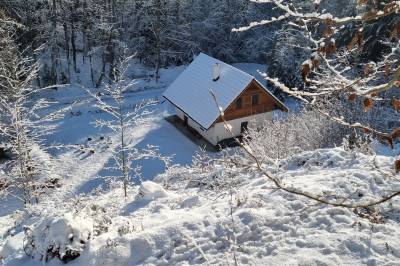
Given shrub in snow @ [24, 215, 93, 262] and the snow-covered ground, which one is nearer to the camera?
the snow-covered ground

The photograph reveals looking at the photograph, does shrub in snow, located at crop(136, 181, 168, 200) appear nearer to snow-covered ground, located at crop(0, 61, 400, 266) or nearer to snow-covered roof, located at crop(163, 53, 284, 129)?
snow-covered ground, located at crop(0, 61, 400, 266)

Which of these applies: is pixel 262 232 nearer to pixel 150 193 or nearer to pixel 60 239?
pixel 60 239

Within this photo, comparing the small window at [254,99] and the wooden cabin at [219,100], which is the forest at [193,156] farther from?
the small window at [254,99]

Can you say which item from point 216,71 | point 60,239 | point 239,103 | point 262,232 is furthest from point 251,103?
point 60,239

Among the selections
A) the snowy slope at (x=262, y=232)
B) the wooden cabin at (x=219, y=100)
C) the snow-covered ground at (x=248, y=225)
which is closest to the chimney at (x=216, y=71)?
the wooden cabin at (x=219, y=100)

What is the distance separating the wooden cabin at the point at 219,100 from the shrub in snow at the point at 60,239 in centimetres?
1718

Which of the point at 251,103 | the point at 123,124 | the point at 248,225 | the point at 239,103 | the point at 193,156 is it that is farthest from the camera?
the point at 251,103

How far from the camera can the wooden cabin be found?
25.5 metres

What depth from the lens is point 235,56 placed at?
141 feet

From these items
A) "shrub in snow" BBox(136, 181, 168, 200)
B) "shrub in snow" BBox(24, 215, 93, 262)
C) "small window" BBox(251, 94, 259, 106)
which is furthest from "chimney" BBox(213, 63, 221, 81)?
"shrub in snow" BBox(24, 215, 93, 262)

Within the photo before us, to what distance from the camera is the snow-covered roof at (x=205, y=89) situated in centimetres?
2542

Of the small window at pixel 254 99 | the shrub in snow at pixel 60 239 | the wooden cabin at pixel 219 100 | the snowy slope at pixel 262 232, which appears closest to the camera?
the snowy slope at pixel 262 232

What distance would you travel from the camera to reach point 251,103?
27.0 metres

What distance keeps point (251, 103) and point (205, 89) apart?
304cm
